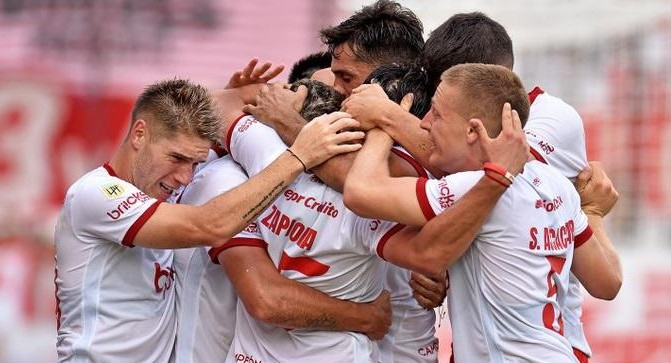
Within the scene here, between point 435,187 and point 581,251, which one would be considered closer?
point 435,187

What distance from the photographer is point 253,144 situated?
537 centimetres

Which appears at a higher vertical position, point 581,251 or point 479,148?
point 479,148

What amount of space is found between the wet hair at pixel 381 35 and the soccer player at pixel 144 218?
2.47 ft

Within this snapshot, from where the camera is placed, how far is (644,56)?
11.2m

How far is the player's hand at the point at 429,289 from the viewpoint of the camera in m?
5.27

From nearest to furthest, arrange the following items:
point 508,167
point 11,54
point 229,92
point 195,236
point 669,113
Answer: point 508,167
point 195,236
point 229,92
point 11,54
point 669,113

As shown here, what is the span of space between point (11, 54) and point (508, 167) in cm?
597

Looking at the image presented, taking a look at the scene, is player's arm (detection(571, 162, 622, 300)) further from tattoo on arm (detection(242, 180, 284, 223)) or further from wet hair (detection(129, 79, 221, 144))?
wet hair (detection(129, 79, 221, 144))

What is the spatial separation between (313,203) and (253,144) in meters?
0.41

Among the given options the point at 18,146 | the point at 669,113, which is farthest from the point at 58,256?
the point at 669,113

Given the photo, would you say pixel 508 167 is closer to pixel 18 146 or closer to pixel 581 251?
pixel 581 251

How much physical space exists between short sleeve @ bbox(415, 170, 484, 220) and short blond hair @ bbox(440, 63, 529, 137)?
192 millimetres

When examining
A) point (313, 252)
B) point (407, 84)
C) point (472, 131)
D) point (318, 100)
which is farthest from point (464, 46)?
point (313, 252)

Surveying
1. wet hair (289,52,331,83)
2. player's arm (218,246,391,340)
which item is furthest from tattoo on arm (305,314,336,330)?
wet hair (289,52,331,83)
